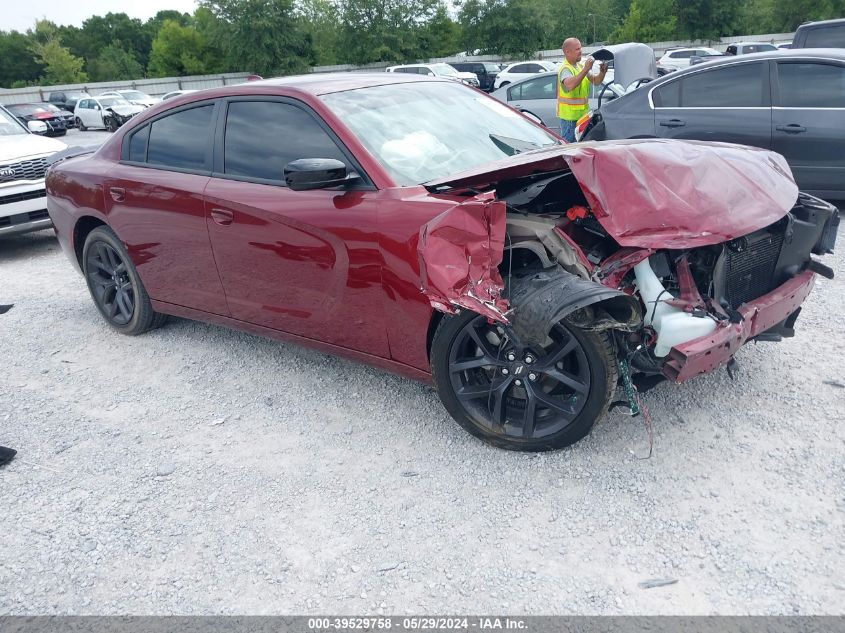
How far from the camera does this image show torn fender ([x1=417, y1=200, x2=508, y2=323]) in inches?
110

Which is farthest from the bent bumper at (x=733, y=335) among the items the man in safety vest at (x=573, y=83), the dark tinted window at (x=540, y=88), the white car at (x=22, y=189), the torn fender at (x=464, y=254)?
the dark tinted window at (x=540, y=88)

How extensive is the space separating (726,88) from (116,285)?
5881 mm

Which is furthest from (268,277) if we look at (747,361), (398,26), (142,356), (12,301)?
(398,26)

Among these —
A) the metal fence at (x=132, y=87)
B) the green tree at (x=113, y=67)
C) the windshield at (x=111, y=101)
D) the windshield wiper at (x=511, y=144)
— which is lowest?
the windshield wiper at (x=511, y=144)

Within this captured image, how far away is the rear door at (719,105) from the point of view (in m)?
6.53

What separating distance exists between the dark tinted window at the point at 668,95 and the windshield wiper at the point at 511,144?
147 inches

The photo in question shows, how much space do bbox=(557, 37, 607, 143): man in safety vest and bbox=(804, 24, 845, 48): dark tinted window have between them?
17.4ft

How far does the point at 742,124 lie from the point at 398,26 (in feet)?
164

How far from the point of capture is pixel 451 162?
3541mm

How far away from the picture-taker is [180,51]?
62625 millimetres

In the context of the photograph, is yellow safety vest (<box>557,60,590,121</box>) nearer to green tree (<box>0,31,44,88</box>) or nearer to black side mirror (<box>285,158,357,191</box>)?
black side mirror (<box>285,158,357,191</box>)

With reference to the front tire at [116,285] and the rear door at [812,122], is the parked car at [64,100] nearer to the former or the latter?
the front tire at [116,285]

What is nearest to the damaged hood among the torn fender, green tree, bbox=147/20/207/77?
the torn fender

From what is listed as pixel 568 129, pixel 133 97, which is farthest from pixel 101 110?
pixel 568 129
